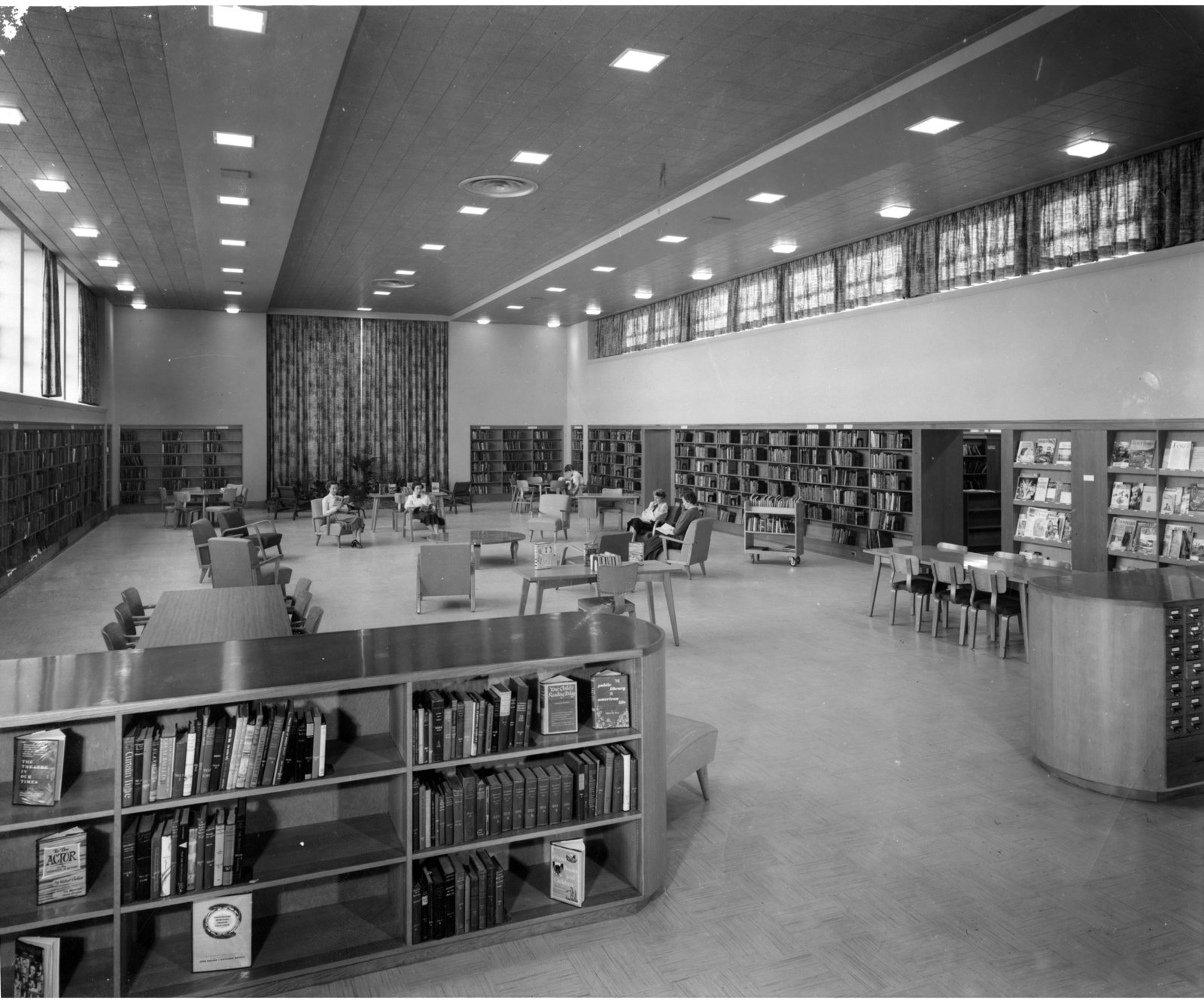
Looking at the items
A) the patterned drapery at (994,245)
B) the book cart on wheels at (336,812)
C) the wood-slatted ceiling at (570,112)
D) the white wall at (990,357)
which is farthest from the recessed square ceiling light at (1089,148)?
the book cart on wheels at (336,812)

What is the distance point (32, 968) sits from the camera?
8.53ft

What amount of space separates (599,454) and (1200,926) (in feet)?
59.8

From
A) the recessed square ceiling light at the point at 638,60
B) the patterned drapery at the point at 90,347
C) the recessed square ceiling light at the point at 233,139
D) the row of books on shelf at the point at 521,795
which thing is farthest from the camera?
the patterned drapery at the point at 90,347

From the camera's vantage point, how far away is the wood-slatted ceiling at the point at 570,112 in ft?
19.2

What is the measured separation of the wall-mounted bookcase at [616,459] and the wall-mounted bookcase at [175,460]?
8.15 meters

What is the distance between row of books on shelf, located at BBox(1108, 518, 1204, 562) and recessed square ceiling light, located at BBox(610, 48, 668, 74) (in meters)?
Answer: 5.96

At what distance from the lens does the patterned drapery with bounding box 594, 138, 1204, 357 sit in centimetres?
798

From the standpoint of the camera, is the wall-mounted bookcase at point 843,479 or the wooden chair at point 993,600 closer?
the wooden chair at point 993,600

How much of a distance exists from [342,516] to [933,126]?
10.0 meters

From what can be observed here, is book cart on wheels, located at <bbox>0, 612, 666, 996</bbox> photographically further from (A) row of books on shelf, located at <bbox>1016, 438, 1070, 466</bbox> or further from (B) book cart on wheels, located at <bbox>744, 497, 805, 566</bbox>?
(B) book cart on wheels, located at <bbox>744, 497, 805, 566</bbox>

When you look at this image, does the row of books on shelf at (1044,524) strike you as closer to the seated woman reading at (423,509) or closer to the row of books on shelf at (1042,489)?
the row of books on shelf at (1042,489)

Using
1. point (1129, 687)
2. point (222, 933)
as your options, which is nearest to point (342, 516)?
point (222, 933)

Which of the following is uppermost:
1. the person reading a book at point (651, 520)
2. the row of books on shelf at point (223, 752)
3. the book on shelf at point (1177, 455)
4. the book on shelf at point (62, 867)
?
the book on shelf at point (1177, 455)

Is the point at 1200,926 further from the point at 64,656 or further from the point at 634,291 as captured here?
the point at 634,291
